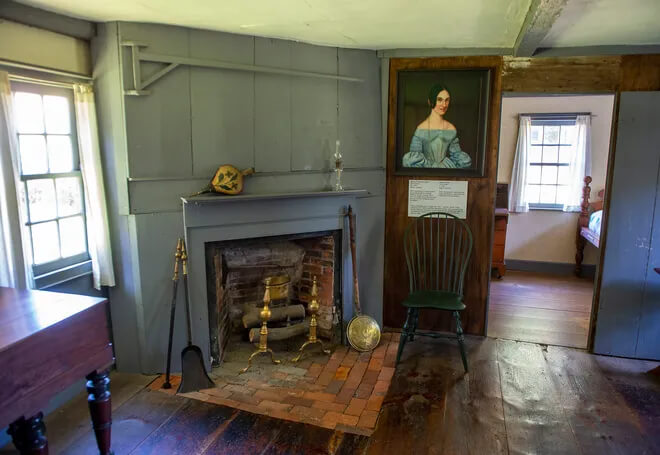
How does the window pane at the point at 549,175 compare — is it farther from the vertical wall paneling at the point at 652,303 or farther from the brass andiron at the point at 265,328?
the brass andiron at the point at 265,328

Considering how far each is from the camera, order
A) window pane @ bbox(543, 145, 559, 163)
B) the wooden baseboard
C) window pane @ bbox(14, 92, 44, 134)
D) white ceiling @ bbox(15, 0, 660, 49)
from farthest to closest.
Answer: window pane @ bbox(543, 145, 559, 163) < the wooden baseboard < window pane @ bbox(14, 92, 44, 134) < white ceiling @ bbox(15, 0, 660, 49)

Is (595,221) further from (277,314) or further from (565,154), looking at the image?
(277,314)

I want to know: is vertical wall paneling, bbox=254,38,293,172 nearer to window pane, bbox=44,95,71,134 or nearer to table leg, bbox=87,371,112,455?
window pane, bbox=44,95,71,134

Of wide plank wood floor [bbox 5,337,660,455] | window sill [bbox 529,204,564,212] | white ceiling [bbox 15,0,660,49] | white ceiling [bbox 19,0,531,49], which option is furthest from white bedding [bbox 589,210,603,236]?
white ceiling [bbox 19,0,531,49]

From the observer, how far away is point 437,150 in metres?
3.43

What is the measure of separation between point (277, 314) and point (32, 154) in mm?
1916

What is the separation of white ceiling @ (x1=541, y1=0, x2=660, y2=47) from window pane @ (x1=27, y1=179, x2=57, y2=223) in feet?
9.28

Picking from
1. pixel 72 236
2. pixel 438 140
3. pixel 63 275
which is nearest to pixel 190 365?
pixel 63 275

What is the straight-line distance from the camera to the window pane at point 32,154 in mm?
2398

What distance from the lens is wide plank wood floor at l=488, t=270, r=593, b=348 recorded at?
372cm

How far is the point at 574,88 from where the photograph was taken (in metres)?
3.20

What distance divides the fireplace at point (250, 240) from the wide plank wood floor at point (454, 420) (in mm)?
567

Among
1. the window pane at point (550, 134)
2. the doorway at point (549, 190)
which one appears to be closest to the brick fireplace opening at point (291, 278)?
the doorway at point (549, 190)

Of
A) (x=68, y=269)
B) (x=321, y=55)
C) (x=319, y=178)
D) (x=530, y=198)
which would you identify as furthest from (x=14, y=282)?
(x=530, y=198)
